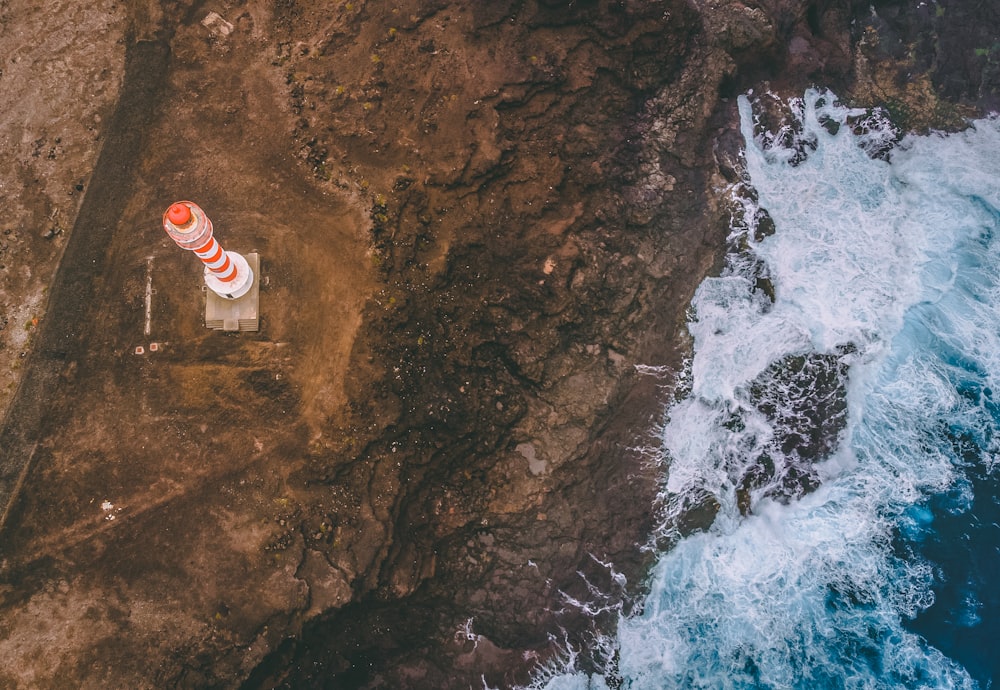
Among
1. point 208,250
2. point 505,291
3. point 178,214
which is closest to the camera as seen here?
point 178,214

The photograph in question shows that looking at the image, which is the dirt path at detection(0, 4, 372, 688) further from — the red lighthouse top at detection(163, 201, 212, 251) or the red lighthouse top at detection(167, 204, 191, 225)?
the red lighthouse top at detection(167, 204, 191, 225)

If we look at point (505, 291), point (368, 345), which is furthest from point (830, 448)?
point (368, 345)

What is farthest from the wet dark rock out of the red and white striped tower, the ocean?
the red and white striped tower

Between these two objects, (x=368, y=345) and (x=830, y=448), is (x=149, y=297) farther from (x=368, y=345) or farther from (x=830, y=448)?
(x=830, y=448)

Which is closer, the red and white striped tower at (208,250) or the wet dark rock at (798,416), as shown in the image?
the red and white striped tower at (208,250)

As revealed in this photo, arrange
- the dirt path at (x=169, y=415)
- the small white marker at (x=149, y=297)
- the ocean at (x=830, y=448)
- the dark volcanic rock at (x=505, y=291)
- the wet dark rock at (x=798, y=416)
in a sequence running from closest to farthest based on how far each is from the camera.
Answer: the dirt path at (x=169, y=415)
the small white marker at (x=149, y=297)
the dark volcanic rock at (x=505, y=291)
the ocean at (x=830, y=448)
the wet dark rock at (x=798, y=416)

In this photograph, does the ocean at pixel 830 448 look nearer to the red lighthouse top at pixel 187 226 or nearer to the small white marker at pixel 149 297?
the red lighthouse top at pixel 187 226

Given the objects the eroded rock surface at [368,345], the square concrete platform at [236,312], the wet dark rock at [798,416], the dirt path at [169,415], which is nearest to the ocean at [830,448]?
the wet dark rock at [798,416]

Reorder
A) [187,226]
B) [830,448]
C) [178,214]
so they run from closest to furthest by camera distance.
Result: 1. [178,214]
2. [187,226]
3. [830,448]
